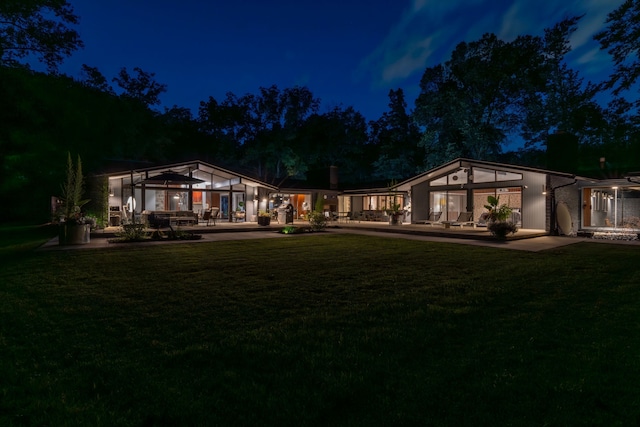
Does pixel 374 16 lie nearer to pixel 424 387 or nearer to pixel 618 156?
pixel 618 156

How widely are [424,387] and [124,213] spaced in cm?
1625

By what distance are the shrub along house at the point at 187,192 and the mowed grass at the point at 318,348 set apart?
11086 mm

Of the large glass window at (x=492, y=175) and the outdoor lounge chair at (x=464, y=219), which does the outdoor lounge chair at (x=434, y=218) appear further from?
the large glass window at (x=492, y=175)

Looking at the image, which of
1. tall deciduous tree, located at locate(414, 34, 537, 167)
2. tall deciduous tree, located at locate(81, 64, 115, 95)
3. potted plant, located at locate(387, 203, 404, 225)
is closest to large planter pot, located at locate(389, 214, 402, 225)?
potted plant, located at locate(387, 203, 404, 225)

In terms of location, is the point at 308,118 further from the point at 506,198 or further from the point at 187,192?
the point at 506,198

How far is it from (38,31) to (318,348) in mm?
23879

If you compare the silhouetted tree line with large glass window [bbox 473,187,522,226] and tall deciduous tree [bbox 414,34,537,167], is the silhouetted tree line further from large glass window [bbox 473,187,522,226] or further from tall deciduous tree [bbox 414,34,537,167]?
large glass window [bbox 473,187,522,226]

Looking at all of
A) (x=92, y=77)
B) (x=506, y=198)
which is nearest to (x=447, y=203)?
(x=506, y=198)

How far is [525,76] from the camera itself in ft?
88.8

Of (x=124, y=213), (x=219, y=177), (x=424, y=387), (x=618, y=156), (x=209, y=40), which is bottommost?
(x=424, y=387)

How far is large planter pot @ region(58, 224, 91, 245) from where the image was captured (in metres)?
9.99

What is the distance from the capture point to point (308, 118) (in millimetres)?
37188

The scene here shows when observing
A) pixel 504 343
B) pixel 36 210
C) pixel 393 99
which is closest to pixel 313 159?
pixel 393 99

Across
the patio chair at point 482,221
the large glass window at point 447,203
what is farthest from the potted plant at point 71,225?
the large glass window at point 447,203
